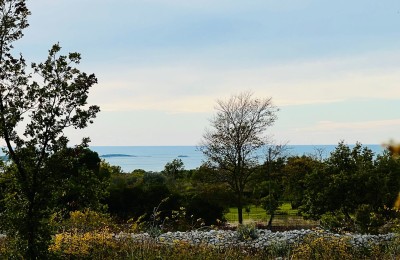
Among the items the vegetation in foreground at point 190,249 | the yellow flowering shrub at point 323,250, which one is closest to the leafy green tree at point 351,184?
the vegetation in foreground at point 190,249

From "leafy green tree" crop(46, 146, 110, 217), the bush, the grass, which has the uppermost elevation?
"leafy green tree" crop(46, 146, 110, 217)

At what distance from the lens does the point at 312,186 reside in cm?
1541

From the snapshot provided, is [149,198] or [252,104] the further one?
[252,104]

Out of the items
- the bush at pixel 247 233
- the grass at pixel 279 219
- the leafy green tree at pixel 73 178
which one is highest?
the leafy green tree at pixel 73 178

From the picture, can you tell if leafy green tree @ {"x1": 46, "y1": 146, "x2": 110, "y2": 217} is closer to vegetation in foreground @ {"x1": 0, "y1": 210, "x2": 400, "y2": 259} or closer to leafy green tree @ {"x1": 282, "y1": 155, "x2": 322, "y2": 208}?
vegetation in foreground @ {"x1": 0, "y1": 210, "x2": 400, "y2": 259}

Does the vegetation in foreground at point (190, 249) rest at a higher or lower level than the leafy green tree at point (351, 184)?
lower

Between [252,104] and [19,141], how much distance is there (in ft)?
51.4

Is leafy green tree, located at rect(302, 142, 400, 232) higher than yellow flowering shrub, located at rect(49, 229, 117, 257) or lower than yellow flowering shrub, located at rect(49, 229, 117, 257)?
higher

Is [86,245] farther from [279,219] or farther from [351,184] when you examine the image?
[279,219]

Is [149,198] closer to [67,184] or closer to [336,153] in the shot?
[336,153]

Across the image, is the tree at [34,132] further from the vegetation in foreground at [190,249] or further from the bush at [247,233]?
the bush at [247,233]

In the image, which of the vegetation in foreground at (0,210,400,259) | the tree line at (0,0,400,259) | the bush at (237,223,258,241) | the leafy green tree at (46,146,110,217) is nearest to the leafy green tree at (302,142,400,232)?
the tree line at (0,0,400,259)

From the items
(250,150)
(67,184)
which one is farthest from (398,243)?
(250,150)

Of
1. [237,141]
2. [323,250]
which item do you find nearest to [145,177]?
[237,141]
